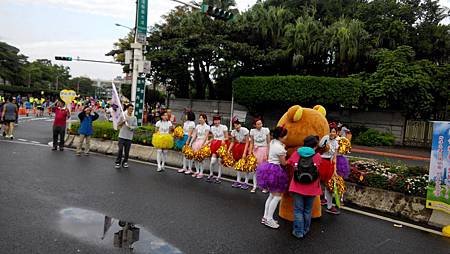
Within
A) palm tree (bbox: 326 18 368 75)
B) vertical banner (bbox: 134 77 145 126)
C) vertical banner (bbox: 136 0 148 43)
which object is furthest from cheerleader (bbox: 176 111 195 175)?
palm tree (bbox: 326 18 368 75)

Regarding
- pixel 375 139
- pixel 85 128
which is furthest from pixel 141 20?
pixel 375 139

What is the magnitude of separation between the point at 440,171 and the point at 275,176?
2.89 m

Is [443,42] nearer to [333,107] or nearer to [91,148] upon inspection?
[333,107]

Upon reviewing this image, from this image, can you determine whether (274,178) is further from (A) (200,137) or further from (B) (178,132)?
(B) (178,132)

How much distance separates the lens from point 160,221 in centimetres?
607

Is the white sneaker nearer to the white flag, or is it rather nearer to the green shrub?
the white flag

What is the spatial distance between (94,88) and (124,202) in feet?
416

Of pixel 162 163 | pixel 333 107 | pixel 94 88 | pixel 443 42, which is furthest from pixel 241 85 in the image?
pixel 94 88

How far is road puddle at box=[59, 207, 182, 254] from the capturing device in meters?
4.98

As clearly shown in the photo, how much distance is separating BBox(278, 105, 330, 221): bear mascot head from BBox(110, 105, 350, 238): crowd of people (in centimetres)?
19

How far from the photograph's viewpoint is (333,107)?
25734 mm

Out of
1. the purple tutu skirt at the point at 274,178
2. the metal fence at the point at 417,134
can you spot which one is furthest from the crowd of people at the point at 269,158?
the metal fence at the point at 417,134

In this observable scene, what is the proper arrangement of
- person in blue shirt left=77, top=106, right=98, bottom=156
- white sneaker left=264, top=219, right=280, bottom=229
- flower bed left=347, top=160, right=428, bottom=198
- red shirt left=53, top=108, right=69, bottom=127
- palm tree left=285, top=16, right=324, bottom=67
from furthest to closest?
palm tree left=285, top=16, right=324, bottom=67, red shirt left=53, top=108, right=69, bottom=127, person in blue shirt left=77, top=106, right=98, bottom=156, flower bed left=347, top=160, right=428, bottom=198, white sneaker left=264, top=219, right=280, bottom=229

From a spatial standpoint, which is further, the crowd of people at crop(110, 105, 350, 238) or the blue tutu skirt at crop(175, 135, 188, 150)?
the blue tutu skirt at crop(175, 135, 188, 150)
